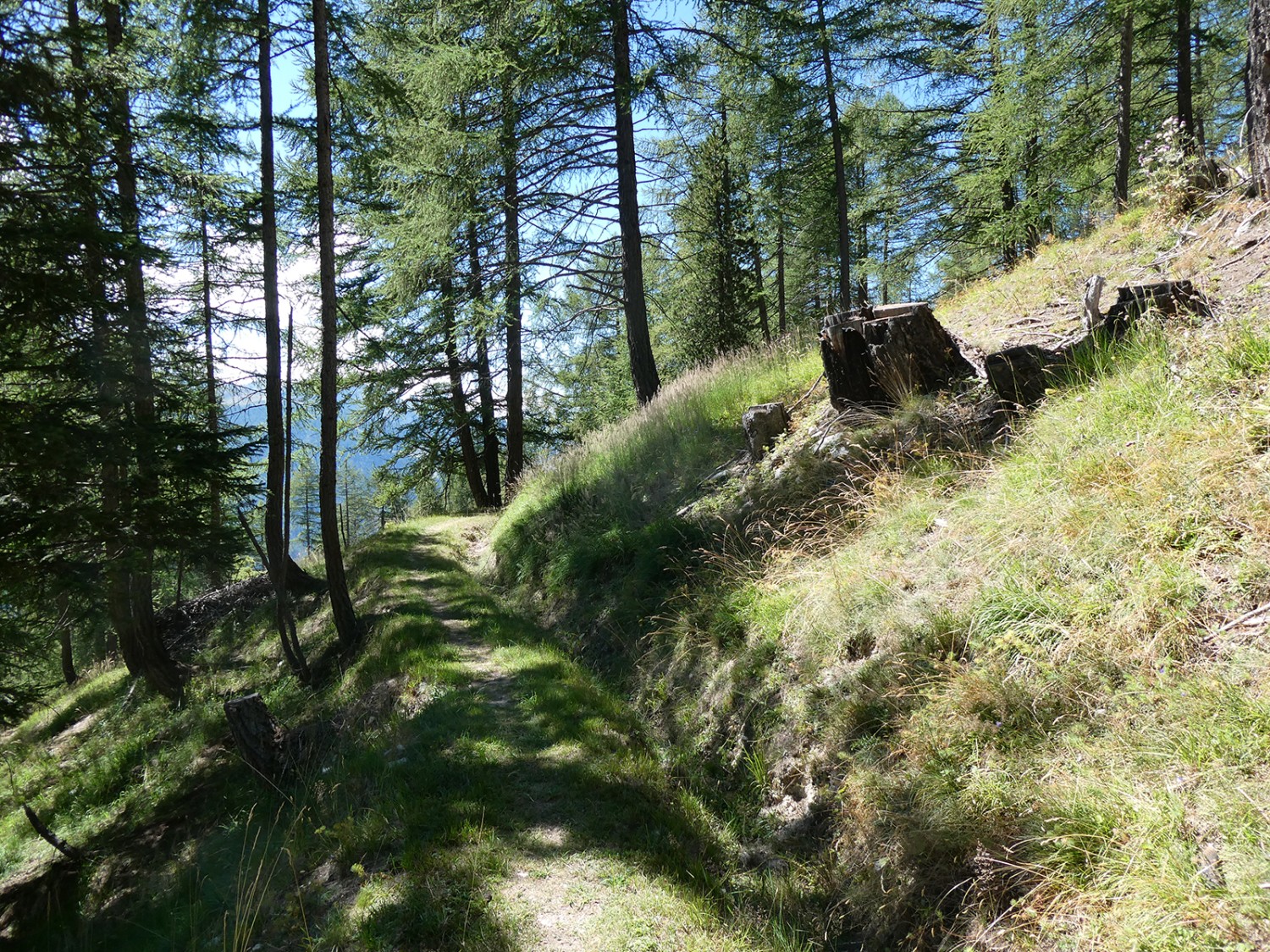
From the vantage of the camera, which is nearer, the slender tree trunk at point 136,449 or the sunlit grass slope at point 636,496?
the sunlit grass slope at point 636,496

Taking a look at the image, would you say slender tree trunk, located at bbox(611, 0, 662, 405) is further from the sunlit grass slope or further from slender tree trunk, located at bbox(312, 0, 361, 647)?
slender tree trunk, located at bbox(312, 0, 361, 647)

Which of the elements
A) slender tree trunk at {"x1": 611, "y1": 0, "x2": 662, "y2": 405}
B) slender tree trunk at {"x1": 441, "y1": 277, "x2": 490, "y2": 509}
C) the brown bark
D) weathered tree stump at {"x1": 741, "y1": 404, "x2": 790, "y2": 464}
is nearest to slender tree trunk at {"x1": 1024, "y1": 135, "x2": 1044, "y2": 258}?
the brown bark

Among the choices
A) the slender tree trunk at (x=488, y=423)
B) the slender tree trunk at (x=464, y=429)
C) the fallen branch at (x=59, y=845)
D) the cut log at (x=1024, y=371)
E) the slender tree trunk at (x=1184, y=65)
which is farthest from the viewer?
the slender tree trunk at (x=464, y=429)

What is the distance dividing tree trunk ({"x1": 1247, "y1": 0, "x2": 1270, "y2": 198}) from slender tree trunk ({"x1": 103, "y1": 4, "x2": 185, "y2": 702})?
1073cm

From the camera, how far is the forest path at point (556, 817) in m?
3.23

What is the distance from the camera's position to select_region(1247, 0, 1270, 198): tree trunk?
5043mm

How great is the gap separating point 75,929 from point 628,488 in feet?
23.1

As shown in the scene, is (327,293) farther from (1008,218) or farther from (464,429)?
(1008,218)

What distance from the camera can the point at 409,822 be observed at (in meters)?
4.25

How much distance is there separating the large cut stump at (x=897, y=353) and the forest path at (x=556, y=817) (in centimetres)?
378

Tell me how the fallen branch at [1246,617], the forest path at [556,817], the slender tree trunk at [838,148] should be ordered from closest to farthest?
the fallen branch at [1246,617], the forest path at [556,817], the slender tree trunk at [838,148]

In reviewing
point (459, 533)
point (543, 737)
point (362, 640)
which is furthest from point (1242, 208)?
point (459, 533)

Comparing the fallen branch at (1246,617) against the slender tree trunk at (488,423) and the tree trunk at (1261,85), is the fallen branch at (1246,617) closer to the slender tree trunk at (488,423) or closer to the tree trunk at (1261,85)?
the tree trunk at (1261,85)

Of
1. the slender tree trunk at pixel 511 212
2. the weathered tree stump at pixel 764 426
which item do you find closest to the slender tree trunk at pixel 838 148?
the slender tree trunk at pixel 511 212
